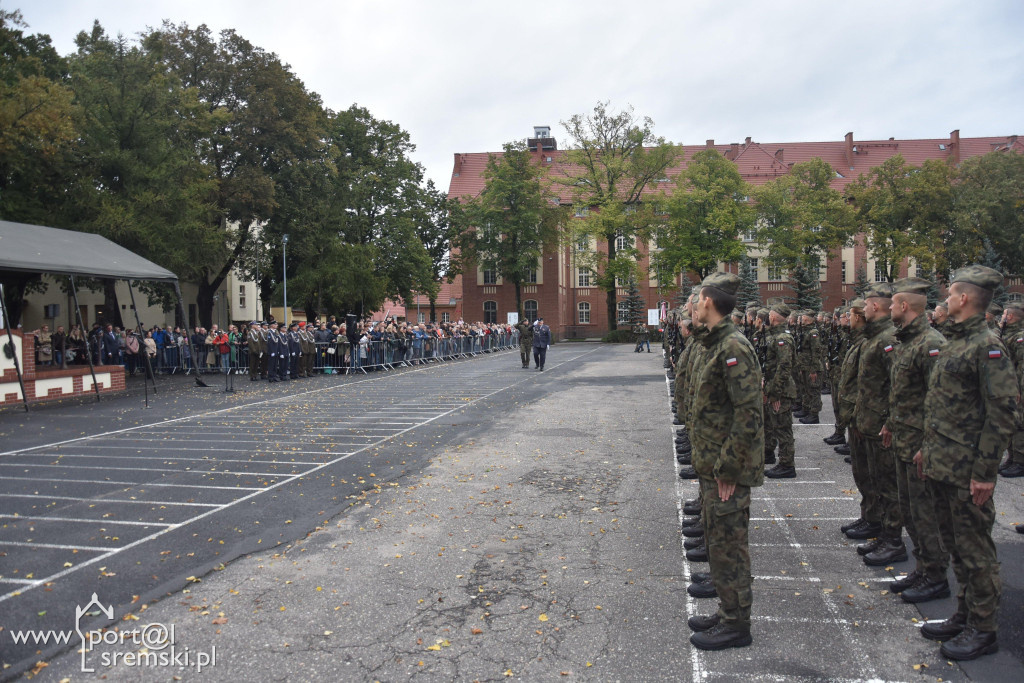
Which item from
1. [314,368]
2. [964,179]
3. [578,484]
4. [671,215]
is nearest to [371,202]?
[671,215]

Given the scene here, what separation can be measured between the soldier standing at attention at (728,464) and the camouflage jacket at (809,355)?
9.25m

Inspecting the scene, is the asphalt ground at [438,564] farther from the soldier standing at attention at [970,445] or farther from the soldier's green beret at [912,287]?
the soldier's green beret at [912,287]

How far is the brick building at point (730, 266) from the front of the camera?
72.4 metres

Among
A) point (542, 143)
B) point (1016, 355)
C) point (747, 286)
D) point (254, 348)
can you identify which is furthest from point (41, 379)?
point (542, 143)

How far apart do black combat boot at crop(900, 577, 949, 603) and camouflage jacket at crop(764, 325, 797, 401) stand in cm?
409

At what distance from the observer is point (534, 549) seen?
6.24m

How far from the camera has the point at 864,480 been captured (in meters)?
6.25

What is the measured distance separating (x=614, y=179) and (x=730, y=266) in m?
14.9

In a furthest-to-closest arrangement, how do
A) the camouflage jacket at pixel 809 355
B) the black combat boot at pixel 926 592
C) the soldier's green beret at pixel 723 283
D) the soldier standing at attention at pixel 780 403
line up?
the camouflage jacket at pixel 809 355 → the soldier standing at attention at pixel 780 403 → the black combat boot at pixel 926 592 → the soldier's green beret at pixel 723 283

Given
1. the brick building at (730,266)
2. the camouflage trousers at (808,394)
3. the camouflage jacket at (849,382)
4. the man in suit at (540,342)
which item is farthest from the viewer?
the brick building at (730,266)

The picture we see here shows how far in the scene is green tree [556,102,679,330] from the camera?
2381 inches

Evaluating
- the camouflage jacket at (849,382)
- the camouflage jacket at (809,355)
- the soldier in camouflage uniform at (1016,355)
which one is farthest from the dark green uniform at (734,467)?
the camouflage jacket at (809,355)

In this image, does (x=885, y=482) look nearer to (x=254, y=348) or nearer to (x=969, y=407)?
(x=969, y=407)

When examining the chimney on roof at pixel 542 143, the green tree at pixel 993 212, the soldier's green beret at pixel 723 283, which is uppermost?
the chimney on roof at pixel 542 143
